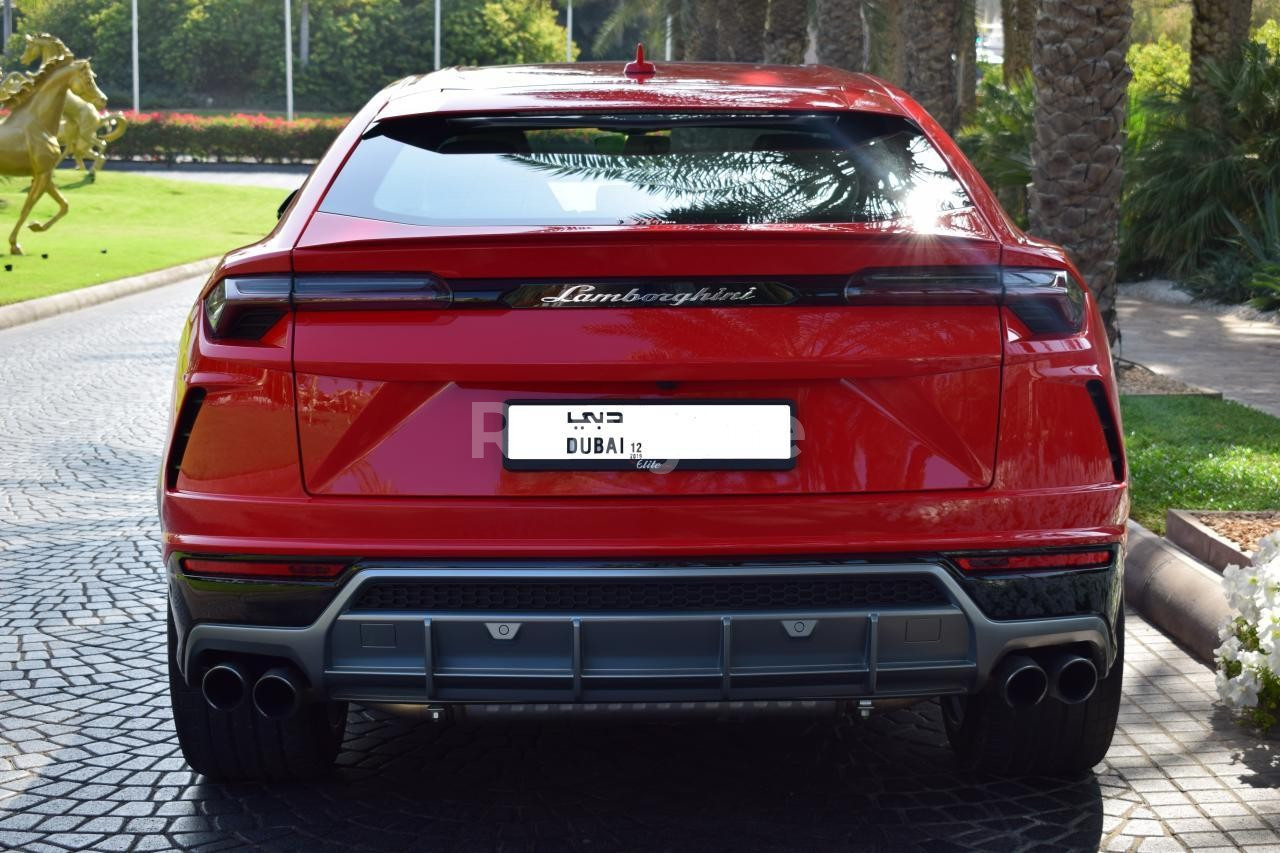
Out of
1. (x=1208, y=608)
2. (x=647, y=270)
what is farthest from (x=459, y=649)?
(x=1208, y=608)

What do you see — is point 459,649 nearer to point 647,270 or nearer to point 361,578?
point 361,578

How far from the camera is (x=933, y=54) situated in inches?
730

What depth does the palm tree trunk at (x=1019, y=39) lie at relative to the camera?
30.1m

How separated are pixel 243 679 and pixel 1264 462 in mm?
5683

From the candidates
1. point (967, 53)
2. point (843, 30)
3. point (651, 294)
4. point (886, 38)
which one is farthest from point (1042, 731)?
point (886, 38)

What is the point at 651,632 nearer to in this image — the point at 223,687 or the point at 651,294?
the point at 651,294

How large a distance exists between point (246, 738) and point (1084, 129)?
8.41 meters

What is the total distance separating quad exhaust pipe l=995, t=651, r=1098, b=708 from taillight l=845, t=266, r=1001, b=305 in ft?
2.48

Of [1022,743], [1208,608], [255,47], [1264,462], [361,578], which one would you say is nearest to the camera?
[361,578]

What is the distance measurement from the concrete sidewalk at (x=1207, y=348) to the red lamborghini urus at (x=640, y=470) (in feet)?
23.4

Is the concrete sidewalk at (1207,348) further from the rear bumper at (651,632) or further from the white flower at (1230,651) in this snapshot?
the rear bumper at (651,632)

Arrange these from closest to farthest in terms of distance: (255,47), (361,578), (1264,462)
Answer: (361,578), (1264,462), (255,47)

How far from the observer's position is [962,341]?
357 centimetres

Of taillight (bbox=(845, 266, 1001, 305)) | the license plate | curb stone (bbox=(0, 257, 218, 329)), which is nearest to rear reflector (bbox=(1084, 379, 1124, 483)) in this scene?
taillight (bbox=(845, 266, 1001, 305))
